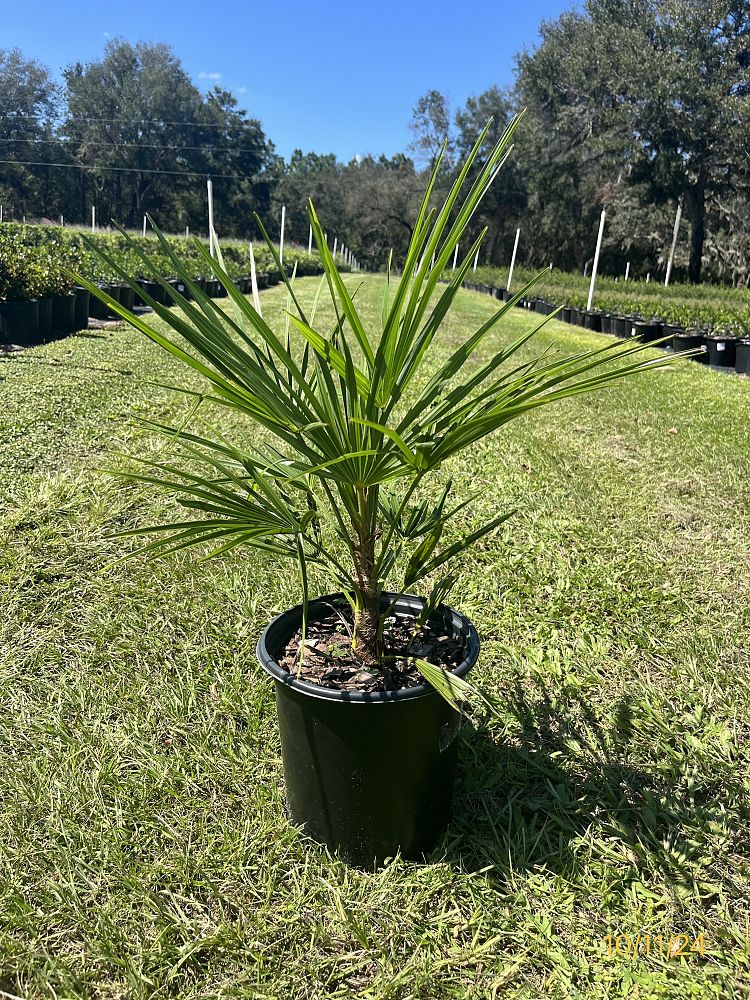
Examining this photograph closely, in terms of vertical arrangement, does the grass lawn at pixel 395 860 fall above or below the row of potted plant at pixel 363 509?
below

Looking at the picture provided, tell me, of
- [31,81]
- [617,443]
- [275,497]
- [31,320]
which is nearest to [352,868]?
[275,497]

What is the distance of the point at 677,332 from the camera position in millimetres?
8453

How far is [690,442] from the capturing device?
466 cm

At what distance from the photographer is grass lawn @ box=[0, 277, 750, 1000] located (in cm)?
128

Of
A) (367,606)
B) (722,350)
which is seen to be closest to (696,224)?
(722,350)

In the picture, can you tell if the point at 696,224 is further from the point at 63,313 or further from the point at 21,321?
the point at 21,321

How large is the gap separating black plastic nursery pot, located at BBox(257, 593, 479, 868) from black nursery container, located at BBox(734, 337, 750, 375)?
8135 mm

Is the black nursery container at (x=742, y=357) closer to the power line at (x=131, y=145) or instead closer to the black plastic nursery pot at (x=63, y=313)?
the black plastic nursery pot at (x=63, y=313)

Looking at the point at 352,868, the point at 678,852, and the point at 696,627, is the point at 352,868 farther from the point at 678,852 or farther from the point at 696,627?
the point at 696,627

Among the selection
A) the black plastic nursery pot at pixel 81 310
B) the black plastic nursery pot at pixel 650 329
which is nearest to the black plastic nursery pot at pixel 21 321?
the black plastic nursery pot at pixel 81 310

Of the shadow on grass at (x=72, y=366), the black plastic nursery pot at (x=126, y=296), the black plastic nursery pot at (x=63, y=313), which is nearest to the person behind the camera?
the shadow on grass at (x=72, y=366)

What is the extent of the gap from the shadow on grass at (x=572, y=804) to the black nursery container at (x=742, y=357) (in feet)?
24.9

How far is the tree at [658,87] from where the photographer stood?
77.6ft

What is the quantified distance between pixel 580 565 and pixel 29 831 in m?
2.23
